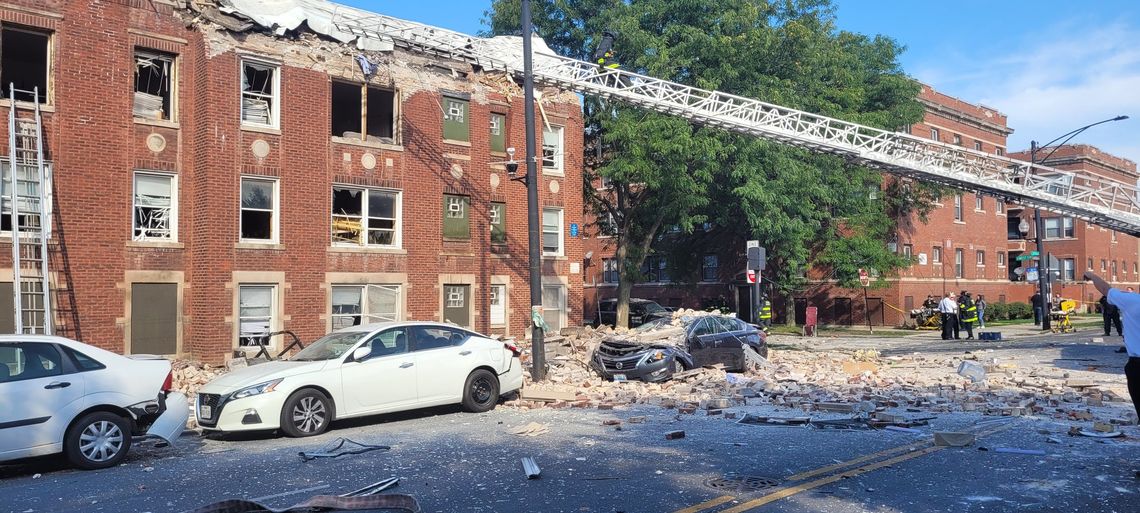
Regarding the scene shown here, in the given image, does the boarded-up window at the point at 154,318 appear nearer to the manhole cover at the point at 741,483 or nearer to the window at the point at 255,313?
the window at the point at 255,313

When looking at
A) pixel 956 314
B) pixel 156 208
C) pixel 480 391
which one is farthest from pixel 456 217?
pixel 956 314

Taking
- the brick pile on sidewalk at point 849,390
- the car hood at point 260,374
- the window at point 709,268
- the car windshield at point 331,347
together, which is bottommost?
the brick pile on sidewalk at point 849,390

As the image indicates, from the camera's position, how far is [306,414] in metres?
11.1

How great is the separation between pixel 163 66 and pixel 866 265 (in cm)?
2961

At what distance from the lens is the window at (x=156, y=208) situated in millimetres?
19766

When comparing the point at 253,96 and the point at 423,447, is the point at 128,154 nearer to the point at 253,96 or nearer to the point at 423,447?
the point at 253,96

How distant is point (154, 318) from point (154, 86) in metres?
5.39

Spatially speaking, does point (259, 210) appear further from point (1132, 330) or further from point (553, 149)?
point (1132, 330)

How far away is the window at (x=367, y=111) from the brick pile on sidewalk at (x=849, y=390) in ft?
27.8

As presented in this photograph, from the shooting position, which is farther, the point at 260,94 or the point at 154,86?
the point at 260,94

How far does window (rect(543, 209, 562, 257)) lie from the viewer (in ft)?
87.3

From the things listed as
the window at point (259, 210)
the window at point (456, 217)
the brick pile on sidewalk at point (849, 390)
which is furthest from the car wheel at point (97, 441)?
the window at point (456, 217)

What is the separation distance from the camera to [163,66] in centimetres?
2034

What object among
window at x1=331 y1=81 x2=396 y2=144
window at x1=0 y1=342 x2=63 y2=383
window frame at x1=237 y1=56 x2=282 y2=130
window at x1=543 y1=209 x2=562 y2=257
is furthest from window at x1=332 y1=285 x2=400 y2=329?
window at x1=0 y1=342 x2=63 y2=383
